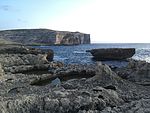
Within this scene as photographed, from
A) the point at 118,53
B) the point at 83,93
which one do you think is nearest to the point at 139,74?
the point at 83,93

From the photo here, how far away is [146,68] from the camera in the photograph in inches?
1374

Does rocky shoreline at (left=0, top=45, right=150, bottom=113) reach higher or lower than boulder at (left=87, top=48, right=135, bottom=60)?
higher

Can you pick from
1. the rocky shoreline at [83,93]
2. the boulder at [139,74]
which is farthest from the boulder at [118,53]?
the boulder at [139,74]

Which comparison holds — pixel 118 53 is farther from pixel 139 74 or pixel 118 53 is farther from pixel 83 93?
pixel 83 93

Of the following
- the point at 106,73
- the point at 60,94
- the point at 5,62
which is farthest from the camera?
the point at 5,62

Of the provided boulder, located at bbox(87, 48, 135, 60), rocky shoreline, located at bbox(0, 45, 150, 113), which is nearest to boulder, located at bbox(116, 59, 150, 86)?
rocky shoreline, located at bbox(0, 45, 150, 113)

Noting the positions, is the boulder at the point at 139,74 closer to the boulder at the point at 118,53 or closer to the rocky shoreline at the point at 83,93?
the rocky shoreline at the point at 83,93

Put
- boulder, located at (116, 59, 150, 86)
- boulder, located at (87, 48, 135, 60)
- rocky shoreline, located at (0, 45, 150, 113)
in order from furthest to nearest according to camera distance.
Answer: boulder, located at (87, 48, 135, 60), boulder, located at (116, 59, 150, 86), rocky shoreline, located at (0, 45, 150, 113)

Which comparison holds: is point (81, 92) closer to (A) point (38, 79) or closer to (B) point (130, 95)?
(B) point (130, 95)

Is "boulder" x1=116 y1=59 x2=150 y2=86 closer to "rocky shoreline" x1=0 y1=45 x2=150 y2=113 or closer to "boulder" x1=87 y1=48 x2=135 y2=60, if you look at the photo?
"rocky shoreline" x1=0 y1=45 x2=150 y2=113

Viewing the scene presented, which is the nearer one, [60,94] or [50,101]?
[50,101]

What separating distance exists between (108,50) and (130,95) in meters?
60.9

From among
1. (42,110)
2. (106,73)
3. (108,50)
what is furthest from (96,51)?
(42,110)

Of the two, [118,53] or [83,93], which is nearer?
[83,93]
